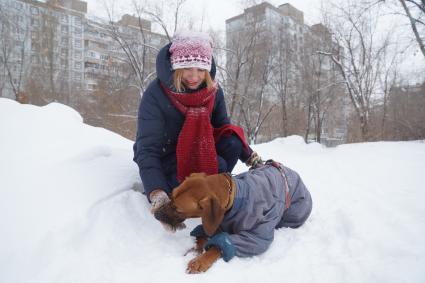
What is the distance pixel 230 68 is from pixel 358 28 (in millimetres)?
7083

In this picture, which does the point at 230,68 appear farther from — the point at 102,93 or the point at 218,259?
the point at 218,259

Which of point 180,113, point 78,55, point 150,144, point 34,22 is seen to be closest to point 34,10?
point 34,22

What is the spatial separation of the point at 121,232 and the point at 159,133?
32.1 inches

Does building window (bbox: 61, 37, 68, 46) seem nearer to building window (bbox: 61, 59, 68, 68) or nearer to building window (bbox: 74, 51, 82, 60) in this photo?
building window (bbox: 61, 59, 68, 68)

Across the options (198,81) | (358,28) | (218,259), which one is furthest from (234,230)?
(358,28)

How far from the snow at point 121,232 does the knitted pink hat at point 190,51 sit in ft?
3.93

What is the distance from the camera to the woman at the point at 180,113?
252cm

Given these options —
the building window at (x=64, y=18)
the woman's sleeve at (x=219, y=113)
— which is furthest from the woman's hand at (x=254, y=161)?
the building window at (x=64, y=18)

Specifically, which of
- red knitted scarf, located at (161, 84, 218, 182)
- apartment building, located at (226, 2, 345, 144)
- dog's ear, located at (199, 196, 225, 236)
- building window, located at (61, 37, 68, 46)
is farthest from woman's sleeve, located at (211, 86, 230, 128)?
building window, located at (61, 37, 68, 46)

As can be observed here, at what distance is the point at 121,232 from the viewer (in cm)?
227

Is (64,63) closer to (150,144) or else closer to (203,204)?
(150,144)

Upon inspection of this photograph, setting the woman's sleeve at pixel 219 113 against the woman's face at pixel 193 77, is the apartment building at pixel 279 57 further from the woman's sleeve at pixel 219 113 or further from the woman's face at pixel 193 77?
the woman's face at pixel 193 77

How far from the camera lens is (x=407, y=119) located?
1582 centimetres

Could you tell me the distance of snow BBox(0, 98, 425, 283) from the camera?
179 cm
